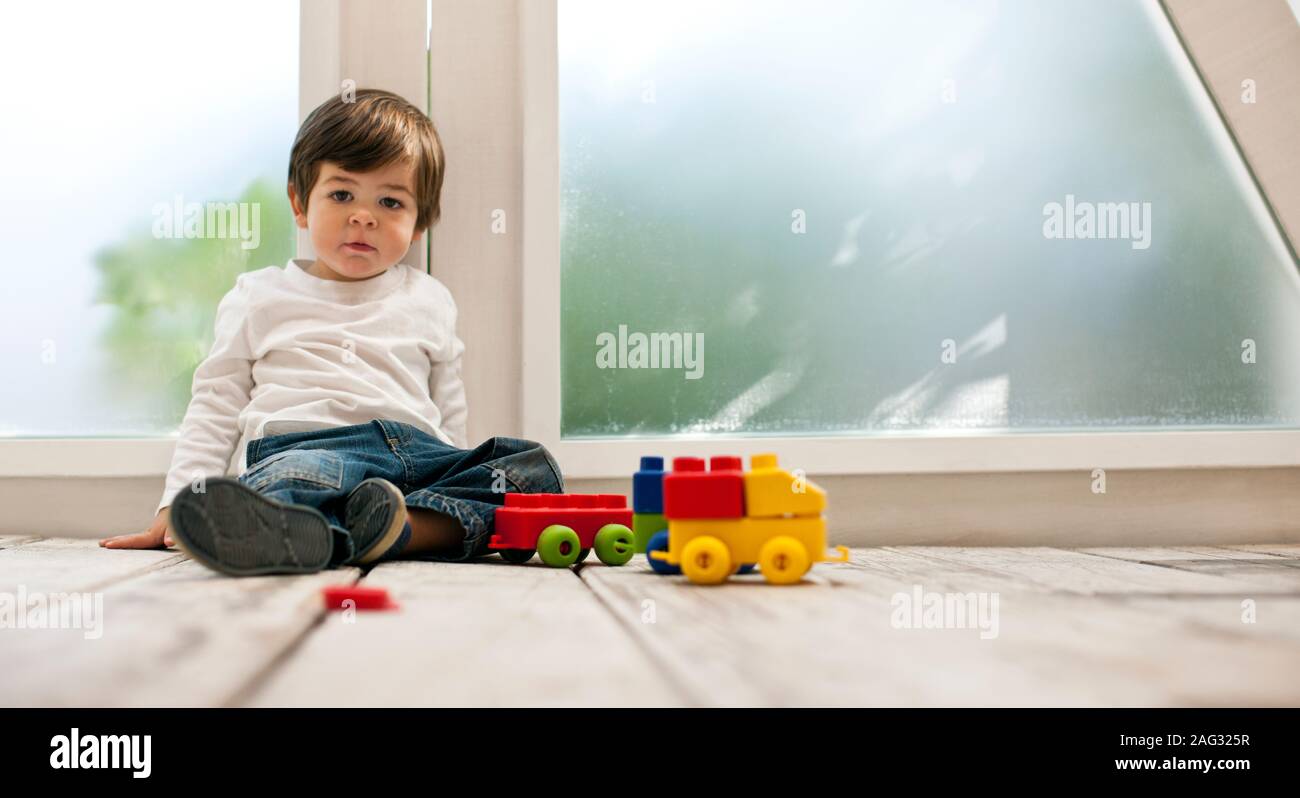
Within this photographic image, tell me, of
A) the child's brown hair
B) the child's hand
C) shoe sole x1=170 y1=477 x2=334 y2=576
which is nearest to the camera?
shoe sole x1=170 y1=477 x2=334 y2=576

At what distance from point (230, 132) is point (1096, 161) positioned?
1635 mm

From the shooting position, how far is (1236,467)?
1.81 meters

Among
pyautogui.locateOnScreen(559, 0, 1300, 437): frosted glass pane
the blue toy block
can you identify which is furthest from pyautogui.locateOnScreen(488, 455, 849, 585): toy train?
pyautogui.locateOnScreen(559, 0, 1300, 437): frosted glass pane

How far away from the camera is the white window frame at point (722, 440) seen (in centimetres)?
176

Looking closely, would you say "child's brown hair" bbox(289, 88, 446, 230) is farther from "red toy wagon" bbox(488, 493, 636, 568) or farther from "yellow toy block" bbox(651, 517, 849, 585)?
"yellow toy block" bbox(651, 517, 849, 585)

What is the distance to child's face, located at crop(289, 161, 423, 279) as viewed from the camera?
1622mm

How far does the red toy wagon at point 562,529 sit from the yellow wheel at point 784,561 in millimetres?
322

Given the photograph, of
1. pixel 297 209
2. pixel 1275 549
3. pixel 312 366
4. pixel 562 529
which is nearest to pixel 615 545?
pixel 562 529

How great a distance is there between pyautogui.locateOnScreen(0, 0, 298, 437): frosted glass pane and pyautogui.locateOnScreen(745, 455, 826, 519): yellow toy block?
3.81 ft

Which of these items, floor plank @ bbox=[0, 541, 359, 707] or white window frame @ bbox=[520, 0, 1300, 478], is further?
white window frame @ bbox=[520, 0, 1300, 478]
